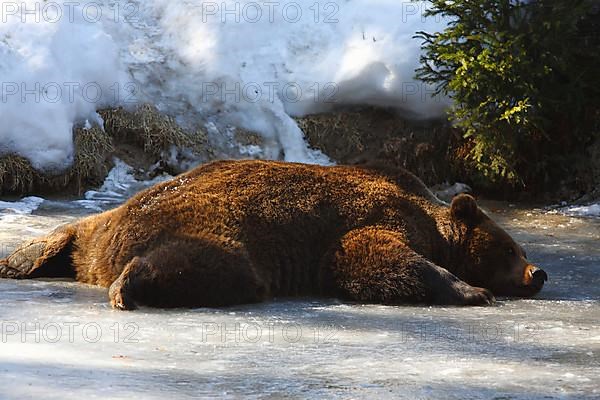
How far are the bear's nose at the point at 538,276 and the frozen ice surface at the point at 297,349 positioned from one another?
0.55 ft

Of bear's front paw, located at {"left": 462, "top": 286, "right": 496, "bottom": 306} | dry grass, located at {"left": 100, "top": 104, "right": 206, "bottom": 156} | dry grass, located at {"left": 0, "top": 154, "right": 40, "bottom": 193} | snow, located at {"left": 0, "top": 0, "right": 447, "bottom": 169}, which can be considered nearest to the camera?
bear's front paw, located at {"left": 462, "top": 286, "right": 496, "bottom": 306}

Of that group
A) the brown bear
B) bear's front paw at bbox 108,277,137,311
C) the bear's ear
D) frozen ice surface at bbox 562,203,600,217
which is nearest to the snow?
frozen ice surface at bbox 562,203,600,217

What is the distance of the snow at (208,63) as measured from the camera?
11.8m

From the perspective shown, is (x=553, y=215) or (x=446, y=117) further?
(x=446, y=117)

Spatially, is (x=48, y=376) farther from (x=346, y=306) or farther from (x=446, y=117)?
(x=446, y=117)

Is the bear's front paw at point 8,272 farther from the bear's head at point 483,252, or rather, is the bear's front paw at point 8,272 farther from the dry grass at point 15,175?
the dry grass at point 15,175

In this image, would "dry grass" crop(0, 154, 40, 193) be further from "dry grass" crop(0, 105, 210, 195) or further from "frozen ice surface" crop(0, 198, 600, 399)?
"frozen ice surface" crop(0, 198, 600, 399)

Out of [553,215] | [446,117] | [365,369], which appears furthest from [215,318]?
[446,117]

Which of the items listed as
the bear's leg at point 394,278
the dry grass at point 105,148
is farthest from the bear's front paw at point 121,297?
the dry grass at point 105,148

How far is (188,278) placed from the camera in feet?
20.8

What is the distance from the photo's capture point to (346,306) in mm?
6633

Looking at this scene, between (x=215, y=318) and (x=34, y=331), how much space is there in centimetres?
111

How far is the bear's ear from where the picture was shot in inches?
300

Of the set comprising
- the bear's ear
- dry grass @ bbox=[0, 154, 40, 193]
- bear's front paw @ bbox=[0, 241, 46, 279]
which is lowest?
bear's front paw @ bbox=[0, 241, 46, 279]
